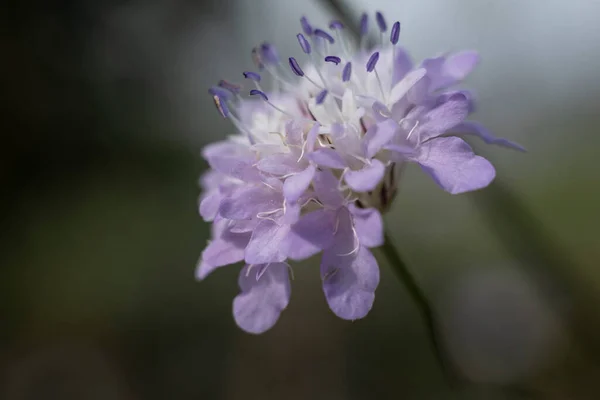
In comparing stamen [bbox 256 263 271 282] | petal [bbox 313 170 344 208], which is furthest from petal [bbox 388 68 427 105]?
stamen [bbox 256 263 271 282]

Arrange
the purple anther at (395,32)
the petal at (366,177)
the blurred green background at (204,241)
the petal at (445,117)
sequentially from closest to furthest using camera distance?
the petal at (366,177) → the petal at (445,117) → the purple anther at (395,32) → the blurred green background at (204,241)

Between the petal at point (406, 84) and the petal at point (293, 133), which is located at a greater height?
the petal at point (293, 133)

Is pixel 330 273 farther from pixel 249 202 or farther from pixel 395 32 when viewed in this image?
pixel 395 32

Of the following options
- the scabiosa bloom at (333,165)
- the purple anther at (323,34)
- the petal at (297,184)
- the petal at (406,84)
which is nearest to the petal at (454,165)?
the scabiosa bloom at (333,165)

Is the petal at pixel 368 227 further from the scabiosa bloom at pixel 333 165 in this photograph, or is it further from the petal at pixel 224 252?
the petal at pixel 224 252

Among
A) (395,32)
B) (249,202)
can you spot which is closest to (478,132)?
(395,32)

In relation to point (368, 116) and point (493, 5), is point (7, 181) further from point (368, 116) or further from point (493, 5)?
point (368, 116)

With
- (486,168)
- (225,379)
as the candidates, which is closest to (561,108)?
(225,379)
